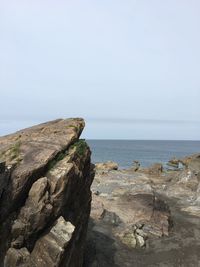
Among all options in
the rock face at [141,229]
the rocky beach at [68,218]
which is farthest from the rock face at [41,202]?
the rock face at [141,229]

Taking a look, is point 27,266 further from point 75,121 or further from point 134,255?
point 134,255

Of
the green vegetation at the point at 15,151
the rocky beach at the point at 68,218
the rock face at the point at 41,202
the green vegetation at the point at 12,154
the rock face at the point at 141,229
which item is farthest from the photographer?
the rock face at the point at 141,229

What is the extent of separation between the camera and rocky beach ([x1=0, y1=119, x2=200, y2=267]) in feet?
61.4

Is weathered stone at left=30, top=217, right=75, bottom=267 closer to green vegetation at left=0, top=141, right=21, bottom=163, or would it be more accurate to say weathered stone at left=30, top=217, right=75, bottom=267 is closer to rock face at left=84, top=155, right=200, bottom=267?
green vegetation at left=0, top=141, right=21, bottom=163

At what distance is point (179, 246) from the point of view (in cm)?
3108

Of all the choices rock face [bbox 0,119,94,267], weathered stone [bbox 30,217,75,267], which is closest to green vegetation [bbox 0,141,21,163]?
rock face [bbox 0,119,94,267]

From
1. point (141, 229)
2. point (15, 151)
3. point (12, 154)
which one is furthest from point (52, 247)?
point (141, 229)

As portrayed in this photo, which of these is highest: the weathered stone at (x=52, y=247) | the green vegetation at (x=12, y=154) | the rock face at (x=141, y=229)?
the green vegetation at (x=12, y=154)

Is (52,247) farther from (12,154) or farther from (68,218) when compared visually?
(12,154)

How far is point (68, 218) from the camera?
21234 mm

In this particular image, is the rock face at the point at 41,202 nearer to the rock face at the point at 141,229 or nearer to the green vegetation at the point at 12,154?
the green vegetation at the point at 12,154

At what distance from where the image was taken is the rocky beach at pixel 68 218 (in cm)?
1870

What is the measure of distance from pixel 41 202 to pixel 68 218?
9.21 ft

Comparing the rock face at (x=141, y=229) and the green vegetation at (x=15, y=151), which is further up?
the green vegetation at (x=15, y=151)
